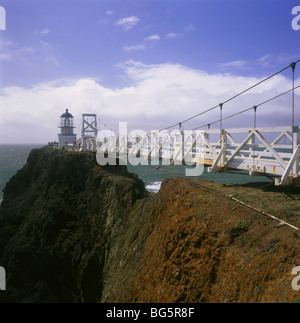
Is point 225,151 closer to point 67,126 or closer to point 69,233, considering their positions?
point 69,233

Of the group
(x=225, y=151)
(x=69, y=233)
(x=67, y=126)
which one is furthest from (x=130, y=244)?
(x=67, y=126)

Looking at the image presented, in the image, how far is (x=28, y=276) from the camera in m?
16.1

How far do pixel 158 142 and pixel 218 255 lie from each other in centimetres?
854

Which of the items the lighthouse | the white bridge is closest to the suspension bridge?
the white bridge

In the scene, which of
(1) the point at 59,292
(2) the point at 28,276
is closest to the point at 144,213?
(1) the point at 59,292

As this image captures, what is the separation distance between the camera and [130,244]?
10227 millimetres

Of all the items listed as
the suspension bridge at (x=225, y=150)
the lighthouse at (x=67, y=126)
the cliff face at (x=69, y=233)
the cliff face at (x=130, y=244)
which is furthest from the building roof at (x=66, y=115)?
the suspension bridge at (x=225, y=150)

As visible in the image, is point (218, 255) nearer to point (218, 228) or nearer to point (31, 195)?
point (218, 228)

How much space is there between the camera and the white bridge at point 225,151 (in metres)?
6.63

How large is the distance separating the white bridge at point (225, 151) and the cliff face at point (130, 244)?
5.30ft

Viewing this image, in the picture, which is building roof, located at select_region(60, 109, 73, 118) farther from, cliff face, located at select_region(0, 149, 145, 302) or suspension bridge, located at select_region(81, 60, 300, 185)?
suspension bridge, located at select_region(81, 60, 300, 185)

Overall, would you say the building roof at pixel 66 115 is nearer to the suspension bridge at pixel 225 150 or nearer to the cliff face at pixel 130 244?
the cliff face at pixel 130 244

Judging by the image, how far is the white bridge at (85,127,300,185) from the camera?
663 cm

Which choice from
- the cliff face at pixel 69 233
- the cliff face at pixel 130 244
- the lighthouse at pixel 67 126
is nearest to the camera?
the cliff face at pixel 130 244
